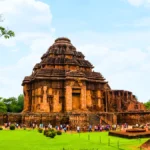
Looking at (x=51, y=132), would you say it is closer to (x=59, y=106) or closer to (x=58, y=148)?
(x=58, y=148)

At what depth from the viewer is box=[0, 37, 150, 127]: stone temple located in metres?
35.4

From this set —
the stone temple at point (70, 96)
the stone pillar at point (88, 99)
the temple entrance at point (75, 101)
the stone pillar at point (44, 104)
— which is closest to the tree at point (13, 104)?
the stone temple at point (70, 96)

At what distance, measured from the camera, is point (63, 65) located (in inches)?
1684

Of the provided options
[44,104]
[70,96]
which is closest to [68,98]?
[70,96]

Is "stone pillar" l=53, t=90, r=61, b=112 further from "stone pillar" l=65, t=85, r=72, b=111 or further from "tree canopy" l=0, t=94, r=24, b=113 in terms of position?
"tree canopy" l=0, t=94, r=24, b=113

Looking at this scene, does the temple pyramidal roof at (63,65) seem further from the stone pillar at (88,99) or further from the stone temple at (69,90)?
the stone pillar at (88,99)

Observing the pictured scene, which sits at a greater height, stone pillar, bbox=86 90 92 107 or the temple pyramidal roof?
the temple pyramidal roof

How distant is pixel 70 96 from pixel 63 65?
6207 millimetres

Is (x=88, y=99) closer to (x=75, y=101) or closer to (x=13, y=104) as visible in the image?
(x=75, y=101)

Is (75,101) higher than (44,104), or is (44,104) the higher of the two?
(75,101)

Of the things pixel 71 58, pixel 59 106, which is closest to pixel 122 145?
pixel 59 106

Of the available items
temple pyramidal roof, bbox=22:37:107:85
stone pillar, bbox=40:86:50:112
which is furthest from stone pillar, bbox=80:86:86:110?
stone pillar, bbox=40:86:50:112

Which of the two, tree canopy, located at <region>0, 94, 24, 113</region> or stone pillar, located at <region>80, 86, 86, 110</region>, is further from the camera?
tree canopy, located at <region>0, 94, 24, 113</region>

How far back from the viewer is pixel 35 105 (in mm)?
39812
